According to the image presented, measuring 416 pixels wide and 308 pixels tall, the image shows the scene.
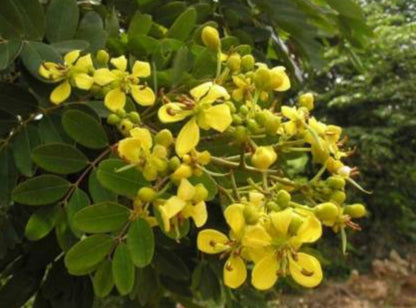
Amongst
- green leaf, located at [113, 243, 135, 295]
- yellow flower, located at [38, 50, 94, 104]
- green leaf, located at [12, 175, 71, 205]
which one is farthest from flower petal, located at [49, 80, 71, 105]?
green leaf, located at [113, 243, 135, 295]

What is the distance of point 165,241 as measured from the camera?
917mm

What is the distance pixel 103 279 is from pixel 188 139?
0.87ft

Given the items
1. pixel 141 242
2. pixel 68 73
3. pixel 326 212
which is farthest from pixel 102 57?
pixel 326 212

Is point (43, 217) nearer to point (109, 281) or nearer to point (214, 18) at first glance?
point (109, 281)

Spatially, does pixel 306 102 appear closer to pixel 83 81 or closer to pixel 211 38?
pixel 211 38

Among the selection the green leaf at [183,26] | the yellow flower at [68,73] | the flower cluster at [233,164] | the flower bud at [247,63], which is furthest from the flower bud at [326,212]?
the green leaf at [183,26]

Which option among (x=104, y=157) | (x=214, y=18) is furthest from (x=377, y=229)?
(x=104, y=157)

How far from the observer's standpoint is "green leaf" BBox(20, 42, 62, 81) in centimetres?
82

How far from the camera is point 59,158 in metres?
0.80

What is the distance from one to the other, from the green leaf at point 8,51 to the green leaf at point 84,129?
111mm

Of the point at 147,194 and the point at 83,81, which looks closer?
the point at 147,194

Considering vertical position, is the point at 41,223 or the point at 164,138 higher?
the point at 164,138

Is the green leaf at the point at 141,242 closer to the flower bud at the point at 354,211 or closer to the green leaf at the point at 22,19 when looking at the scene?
the flower bud at the point at 354,211

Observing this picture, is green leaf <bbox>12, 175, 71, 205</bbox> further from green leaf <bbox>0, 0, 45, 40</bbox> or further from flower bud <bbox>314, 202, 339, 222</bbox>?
flower bud <bbox>314, 202, 339, 222</bbox>
